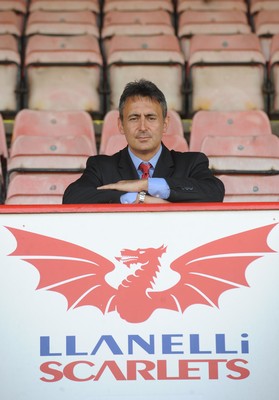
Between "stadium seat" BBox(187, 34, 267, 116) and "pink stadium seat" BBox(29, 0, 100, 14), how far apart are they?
112 centimetres

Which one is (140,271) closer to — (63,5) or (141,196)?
(141,196)

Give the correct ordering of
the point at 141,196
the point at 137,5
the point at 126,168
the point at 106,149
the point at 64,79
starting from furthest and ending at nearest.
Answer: the point at 137,5 < the point at 64,79 < the point at 106,149 < the point at 126,168 < the point at 141,196

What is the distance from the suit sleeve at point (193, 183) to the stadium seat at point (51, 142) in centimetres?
89

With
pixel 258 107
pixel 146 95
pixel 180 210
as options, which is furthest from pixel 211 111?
pixel 180 210

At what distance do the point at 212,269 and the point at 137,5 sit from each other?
3616 millimetres

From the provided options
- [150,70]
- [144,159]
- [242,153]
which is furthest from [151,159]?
[150,70]

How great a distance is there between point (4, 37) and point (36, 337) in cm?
305

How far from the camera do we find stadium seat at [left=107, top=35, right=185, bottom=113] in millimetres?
4398

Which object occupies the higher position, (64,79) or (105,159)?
(64,79)

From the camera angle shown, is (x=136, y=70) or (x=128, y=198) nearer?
(x=128, y=198)

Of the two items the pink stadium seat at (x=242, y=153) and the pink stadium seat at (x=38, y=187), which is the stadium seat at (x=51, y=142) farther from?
the pink stadium seat at (x=242, y=153)

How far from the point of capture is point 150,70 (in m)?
4.41

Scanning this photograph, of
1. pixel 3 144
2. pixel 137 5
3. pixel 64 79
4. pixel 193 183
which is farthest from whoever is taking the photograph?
pixel 137 5

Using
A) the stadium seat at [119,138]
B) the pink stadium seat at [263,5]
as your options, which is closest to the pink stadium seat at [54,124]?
the stadium seat at [119,138]
